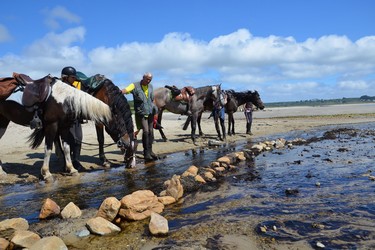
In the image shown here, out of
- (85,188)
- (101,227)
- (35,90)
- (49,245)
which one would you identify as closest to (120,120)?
(35,90)

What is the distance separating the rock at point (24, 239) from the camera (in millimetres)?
3459

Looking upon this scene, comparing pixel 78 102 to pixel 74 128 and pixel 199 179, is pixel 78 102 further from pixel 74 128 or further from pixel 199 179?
pixel 199 179

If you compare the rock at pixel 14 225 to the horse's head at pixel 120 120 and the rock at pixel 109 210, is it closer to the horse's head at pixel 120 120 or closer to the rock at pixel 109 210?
the rock at pixel 109 210

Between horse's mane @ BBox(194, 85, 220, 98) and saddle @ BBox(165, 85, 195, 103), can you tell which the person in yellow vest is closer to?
saddle @ BBox(165, 85, 195, 103)

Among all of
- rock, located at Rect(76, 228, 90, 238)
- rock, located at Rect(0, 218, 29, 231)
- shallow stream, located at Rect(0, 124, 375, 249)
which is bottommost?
shallow stream, located at Rect(0, 124, 375, 249)

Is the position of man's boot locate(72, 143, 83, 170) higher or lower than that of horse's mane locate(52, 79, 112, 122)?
lower

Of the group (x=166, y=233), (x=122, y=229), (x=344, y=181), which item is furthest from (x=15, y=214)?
(x=344, y=181)

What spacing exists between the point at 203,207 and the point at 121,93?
458 centimetres

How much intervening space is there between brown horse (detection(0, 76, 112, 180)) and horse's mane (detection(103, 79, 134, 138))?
1.77 ft

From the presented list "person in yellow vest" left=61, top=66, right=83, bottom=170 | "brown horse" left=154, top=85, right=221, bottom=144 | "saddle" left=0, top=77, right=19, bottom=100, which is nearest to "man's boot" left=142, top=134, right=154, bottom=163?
"person in yellow vest" left=61, top=66, right=83, bottom=170

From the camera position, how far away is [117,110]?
8.21 metres

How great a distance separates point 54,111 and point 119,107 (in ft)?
5.20

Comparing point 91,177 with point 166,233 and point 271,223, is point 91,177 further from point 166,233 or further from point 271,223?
point 271,223

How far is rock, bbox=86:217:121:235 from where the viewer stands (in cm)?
382
